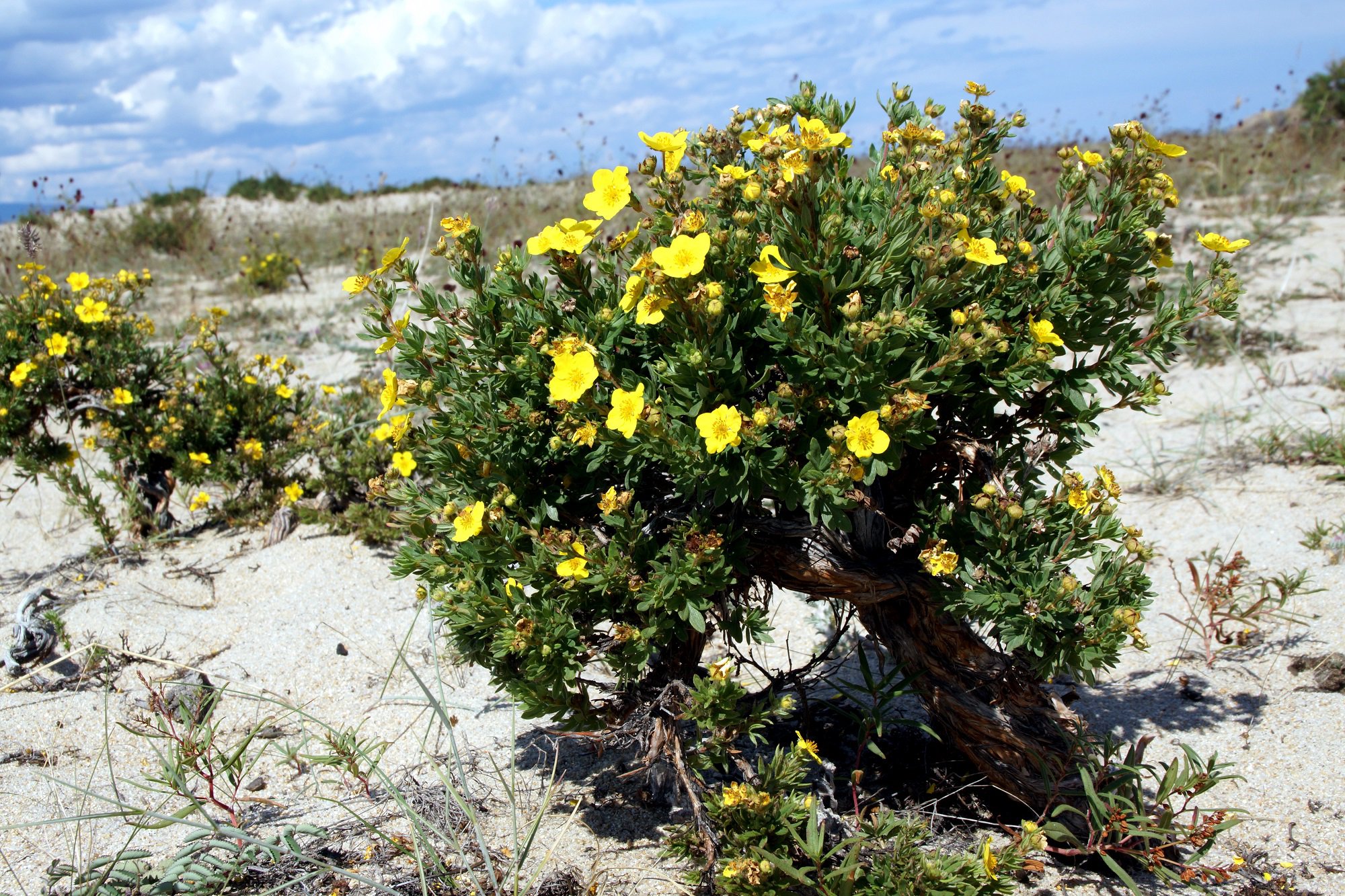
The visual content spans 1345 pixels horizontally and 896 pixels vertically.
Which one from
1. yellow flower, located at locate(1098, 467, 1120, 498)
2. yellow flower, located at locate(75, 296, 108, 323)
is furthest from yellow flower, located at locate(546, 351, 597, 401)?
yellow flower, located at locate(75, 296, 108, 323)

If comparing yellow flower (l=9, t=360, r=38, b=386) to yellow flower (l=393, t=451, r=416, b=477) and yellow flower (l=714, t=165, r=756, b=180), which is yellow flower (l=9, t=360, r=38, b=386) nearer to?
yellow flower (l=393, t=451, r=416, b=477)

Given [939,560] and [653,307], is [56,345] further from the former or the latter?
[939,560]

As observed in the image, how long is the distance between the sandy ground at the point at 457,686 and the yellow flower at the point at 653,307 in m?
0.99

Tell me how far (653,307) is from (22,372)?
369 centimetres

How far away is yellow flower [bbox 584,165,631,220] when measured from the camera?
1998 millimetres

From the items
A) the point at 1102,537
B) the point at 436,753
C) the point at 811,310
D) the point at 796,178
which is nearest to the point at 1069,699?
the point at 1102,537

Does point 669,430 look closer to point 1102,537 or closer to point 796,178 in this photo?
point 796,178

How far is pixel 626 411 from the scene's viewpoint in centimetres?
180

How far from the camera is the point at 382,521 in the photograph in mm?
4105

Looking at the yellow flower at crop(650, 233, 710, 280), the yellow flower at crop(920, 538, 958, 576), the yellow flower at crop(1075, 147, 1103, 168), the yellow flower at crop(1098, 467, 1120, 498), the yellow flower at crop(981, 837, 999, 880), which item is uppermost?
the yellow flower at crop(1075, 147, 1103, 168)

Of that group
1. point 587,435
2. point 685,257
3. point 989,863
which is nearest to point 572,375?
point 587,435

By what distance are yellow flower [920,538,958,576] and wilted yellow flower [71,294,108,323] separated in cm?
398

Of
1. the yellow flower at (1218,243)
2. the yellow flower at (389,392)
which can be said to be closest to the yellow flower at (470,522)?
the yellow flower at (389,392)

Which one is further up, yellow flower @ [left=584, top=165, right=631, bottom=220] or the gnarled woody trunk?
yellow flower @ [left=584, top=165, right=631, bottom=220]
